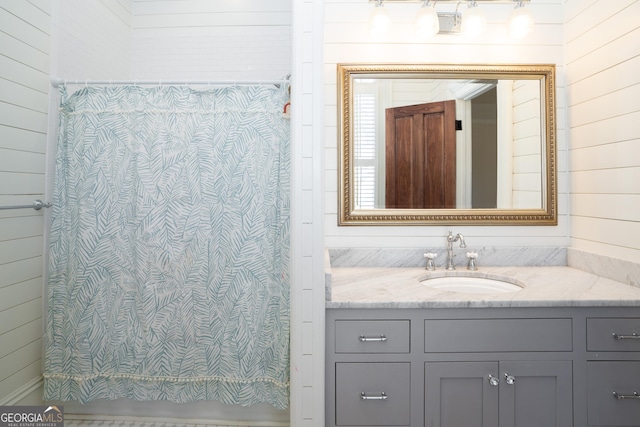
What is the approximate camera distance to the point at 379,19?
1772mm

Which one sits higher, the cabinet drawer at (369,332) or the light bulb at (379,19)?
the light bulb at (379,19)

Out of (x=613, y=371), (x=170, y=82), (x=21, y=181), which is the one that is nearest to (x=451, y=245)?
(x=613, y=371)

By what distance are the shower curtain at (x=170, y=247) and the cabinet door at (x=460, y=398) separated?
727mm

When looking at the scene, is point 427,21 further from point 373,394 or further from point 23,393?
point 23,393

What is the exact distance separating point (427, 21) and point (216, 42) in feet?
4.39

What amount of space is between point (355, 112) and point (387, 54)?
0.36 meters

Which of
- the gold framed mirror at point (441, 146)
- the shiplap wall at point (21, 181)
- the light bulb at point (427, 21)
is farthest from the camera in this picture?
the gold framed mirror at point (441, 146)

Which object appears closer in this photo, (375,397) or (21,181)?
(375,397)

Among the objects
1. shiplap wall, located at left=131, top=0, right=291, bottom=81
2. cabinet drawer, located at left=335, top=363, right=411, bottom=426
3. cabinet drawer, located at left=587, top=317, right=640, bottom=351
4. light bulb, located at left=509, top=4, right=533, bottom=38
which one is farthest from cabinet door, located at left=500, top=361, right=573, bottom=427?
shiplap wall, located at left=131, top=0, right=291, bottom=81

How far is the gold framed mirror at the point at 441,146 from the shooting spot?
1894mm

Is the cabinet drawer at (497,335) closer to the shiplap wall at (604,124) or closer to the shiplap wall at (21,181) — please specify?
the shiplap wall at (604,124)

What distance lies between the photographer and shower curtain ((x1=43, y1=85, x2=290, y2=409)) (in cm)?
179

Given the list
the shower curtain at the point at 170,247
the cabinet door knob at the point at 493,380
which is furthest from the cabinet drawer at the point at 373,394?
the shower curtain at the point at 170,247

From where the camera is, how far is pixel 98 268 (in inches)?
71.2
